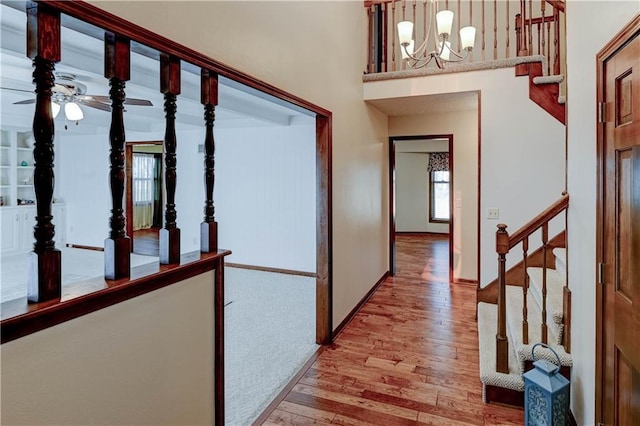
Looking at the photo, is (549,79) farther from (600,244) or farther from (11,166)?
(11,166)

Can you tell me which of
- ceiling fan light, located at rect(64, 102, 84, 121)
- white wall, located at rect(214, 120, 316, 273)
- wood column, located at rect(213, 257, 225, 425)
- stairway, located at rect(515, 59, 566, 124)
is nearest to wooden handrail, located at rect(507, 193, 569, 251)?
stairway, located at rect(515, 59, 566, 124)

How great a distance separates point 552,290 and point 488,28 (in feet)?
14.4

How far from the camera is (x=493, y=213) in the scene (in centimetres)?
393

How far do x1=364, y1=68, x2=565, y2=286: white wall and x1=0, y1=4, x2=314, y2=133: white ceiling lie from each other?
197 cm

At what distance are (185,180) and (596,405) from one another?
6283 mm

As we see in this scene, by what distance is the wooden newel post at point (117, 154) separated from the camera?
1371 millimetres

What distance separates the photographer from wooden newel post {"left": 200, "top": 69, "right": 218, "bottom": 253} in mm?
1847

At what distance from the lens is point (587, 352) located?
1.97 meters

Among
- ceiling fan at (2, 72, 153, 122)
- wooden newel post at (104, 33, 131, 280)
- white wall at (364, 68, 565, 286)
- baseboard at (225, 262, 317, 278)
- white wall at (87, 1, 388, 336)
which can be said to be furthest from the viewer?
baseboard at (225, 262, 317, 278)

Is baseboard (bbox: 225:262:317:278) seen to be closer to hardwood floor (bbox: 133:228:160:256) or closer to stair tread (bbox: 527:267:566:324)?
hardwood floor (bbox: 133:228:160:256)

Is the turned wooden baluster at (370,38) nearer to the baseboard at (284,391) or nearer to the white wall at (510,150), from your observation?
the white wall at (510,150)

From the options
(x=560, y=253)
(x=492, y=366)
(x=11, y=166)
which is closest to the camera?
(x=492, y=366)

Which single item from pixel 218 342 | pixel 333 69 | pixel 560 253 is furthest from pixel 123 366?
pixel 560 253

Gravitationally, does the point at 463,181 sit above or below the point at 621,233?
above
